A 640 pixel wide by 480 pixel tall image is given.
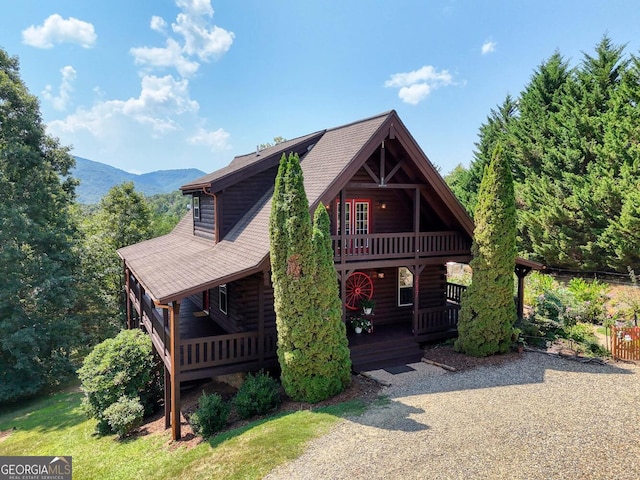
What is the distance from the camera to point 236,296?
1280 cm

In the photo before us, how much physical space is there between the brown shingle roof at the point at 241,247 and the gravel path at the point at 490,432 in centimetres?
476

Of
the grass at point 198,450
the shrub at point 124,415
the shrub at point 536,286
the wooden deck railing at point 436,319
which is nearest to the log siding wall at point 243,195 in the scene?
the shrub at point 124,415

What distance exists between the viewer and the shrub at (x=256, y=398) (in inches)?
394

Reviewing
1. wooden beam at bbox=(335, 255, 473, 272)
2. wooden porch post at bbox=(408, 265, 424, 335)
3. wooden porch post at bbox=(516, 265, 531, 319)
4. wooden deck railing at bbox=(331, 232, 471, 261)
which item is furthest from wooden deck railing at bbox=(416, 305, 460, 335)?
wooden porch post at bbox=(516, 265, 531, 319)

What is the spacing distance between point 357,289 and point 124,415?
799 centimetres

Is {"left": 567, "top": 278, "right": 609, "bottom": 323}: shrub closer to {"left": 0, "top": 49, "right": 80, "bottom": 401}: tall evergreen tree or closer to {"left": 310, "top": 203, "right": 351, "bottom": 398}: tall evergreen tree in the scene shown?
{"left": 310, "top": 203, "right": 351, "bottom": 398}: tall evergreen tree

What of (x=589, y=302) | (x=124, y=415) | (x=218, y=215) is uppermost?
(x=218, y=215)

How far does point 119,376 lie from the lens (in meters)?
11.8

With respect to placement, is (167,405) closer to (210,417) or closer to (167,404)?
(167,404)

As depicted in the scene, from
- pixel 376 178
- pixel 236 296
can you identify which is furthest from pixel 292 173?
pixel 236 296

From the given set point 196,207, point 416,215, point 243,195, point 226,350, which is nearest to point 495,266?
point 416,215

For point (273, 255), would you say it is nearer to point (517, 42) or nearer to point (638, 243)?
point (517, 42)

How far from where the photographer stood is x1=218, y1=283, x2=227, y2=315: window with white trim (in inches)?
551

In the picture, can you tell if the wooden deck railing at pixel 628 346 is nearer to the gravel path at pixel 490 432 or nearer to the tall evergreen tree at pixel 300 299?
the gravel path at pixel 490 432
